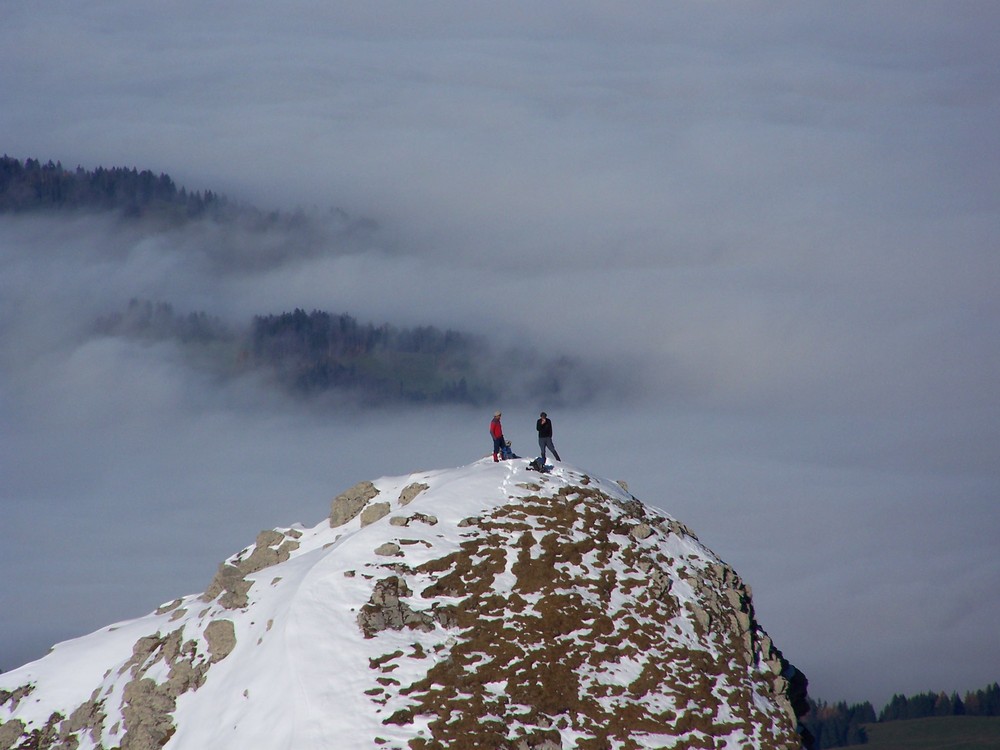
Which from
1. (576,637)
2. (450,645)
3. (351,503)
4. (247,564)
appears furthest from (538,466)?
(247,564)

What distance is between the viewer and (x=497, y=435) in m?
69.5

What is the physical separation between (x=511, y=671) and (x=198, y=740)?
46.2ft

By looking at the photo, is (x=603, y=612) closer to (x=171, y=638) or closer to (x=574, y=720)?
(x=574, y=720)

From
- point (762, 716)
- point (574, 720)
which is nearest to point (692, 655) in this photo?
point (762, 716)

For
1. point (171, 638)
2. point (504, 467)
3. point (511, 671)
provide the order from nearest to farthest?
point (511, 671)
point (171, 638)
point (504, 467)

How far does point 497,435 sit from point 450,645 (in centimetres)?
1476

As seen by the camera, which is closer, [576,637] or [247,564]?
[576,637]

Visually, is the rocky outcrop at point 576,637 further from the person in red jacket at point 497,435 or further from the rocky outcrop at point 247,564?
the rocky outcrop at point 247,564

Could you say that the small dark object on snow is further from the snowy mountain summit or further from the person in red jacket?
the person in red jacket

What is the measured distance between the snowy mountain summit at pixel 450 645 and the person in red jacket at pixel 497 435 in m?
0.82

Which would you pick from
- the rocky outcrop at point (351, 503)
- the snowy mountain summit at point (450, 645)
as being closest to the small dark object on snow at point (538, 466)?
the snowy mountain summit at point (450, 645)

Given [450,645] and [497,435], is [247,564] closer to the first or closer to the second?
[497,435]

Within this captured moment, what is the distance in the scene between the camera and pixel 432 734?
52.9 m

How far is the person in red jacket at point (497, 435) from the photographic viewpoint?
6888 cm
